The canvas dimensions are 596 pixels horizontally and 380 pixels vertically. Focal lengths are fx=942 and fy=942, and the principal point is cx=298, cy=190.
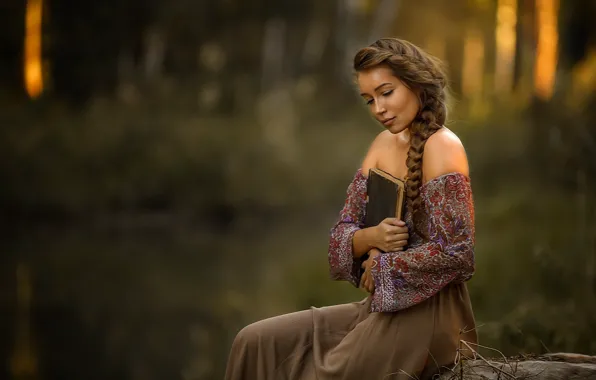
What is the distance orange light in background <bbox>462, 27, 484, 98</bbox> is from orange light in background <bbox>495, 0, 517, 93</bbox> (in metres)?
0.38

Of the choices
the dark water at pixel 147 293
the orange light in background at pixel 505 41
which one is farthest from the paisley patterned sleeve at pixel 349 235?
the orange light in background at pixel 505 41

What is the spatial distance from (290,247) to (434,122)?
707 cm

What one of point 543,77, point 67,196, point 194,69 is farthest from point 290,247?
point 194,69

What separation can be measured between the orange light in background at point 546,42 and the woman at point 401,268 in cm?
969

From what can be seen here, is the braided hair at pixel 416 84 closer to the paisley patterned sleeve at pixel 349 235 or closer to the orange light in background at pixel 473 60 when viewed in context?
the paisley patterned sleeve at pixel 349 235

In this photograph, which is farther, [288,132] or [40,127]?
[288,132]

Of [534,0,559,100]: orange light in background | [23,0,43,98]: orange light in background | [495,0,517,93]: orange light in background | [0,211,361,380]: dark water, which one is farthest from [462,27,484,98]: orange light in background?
[23,0,43,98]: orange light in background

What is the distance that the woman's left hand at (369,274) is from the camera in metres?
2.53

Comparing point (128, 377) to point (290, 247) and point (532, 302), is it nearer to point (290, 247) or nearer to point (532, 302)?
point (532, 302)

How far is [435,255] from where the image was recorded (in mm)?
2412

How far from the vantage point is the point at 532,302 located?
17.3 ft

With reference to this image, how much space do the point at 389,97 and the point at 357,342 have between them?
66cm

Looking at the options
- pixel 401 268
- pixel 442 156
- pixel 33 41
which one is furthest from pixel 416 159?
pixel 33 41

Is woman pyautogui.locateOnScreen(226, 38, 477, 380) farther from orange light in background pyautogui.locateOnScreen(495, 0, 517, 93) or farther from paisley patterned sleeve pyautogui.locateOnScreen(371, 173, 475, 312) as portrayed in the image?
orange light in background pyautogui.locateOnScreen(495, 0, 517, 93)
